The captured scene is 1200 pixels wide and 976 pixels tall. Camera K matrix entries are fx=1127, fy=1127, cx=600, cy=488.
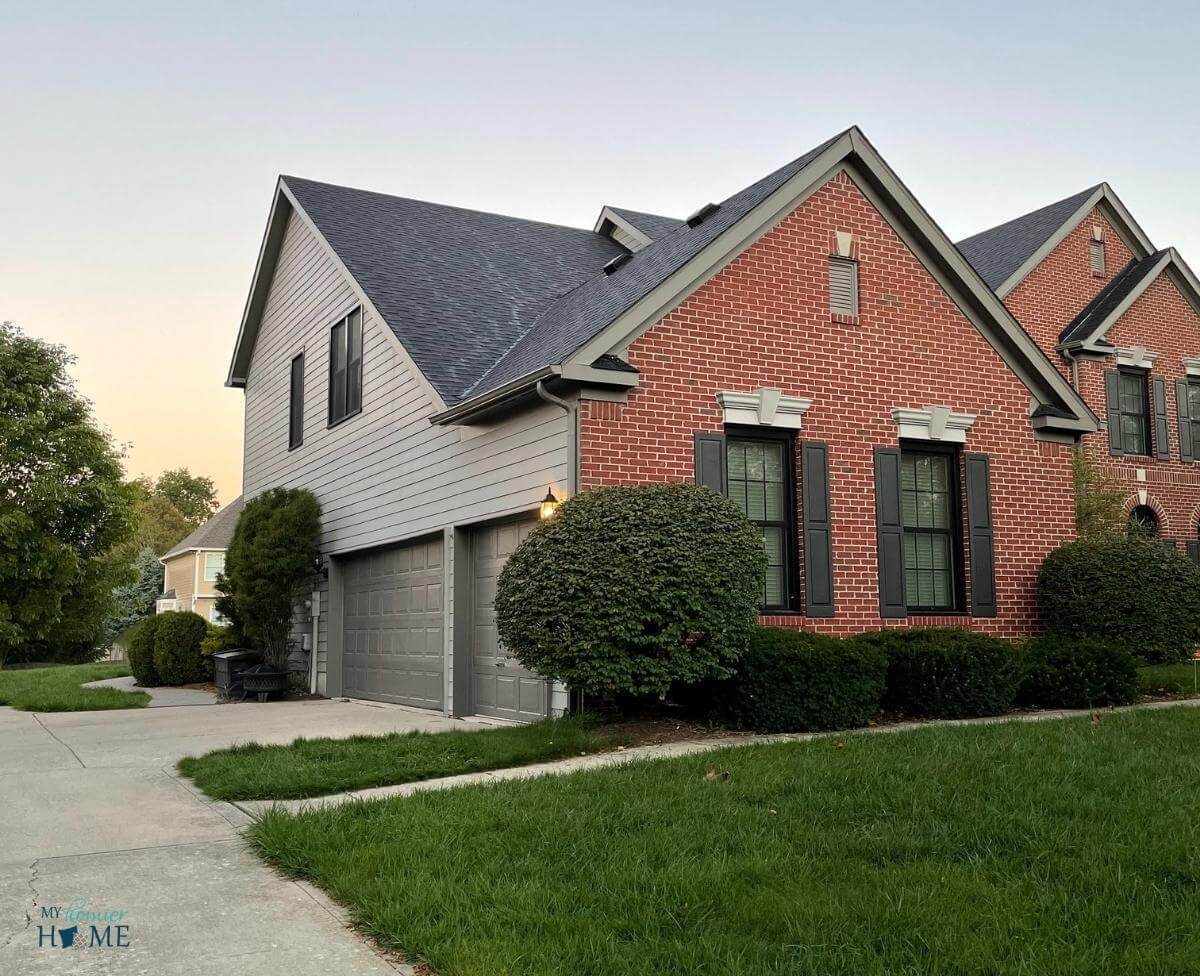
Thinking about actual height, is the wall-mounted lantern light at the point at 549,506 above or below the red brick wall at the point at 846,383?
below

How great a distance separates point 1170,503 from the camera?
2088cm

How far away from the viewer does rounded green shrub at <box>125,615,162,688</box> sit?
2070cm

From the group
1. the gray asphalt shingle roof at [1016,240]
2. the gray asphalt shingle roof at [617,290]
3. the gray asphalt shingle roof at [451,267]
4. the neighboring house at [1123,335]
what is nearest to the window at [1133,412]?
the neighboring house at [1123,335]

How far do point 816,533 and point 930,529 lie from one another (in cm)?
194

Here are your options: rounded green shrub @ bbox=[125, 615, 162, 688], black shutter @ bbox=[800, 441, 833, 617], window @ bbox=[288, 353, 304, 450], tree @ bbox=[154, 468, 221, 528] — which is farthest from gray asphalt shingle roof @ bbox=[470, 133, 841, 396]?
tree @ bbox=[154, 468, 221, 528]

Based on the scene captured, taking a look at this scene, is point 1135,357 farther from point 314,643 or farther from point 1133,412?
point 314,643

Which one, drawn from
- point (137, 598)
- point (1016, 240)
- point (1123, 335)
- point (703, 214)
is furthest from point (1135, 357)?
point (137, 598)

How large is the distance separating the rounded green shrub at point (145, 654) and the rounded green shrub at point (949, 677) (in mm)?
14529

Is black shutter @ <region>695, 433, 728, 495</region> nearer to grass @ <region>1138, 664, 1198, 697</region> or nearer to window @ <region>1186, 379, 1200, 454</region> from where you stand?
grass @ <region>1138, 664, 1198, 697</region>

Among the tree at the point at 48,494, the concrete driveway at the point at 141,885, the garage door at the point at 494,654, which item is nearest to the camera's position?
the concrete driveway at the point at 141,885

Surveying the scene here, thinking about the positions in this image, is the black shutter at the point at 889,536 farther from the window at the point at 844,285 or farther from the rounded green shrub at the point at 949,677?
the window at the point at 844,285

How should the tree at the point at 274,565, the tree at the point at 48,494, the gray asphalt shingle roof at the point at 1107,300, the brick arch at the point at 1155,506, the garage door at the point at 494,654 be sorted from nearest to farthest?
the garage door at the point at 494,654 < the tree at the point at 274,565 < the brick arch at the point at 1155,506 < the gray asphalt shingle roof at the point at 1107,300 < the tree at the point at 48,494

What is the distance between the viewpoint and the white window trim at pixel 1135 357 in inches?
822

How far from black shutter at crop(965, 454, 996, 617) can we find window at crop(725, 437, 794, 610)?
8.28ft
